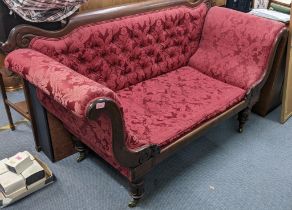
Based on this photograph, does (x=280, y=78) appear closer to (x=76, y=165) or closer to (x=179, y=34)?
(x=179, y=34)

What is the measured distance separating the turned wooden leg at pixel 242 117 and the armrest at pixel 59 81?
1.25 m

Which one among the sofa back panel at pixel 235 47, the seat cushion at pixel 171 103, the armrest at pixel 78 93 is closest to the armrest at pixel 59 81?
the armrest at pixel 78 93

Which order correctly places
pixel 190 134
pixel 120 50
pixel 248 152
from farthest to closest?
pixel 248 152 < pixel 120 50 < pixel 190 134

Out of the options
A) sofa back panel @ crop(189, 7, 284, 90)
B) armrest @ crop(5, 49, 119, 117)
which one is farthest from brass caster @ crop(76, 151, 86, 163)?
sofa back panel @ crop(189, 7, 284, 90)

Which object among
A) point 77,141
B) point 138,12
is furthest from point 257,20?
point 77,141

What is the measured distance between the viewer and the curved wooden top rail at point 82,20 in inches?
61.1

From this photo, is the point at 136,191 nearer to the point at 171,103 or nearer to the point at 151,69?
the point at 171,103

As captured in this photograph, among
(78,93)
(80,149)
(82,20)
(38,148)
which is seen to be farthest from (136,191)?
(82,20)

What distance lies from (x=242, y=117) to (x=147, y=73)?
2.47 ft

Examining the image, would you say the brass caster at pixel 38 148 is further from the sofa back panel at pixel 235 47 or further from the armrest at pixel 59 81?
the sofa back panel at pixel 235 47

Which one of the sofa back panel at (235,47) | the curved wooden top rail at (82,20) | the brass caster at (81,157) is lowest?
the brass caster at (81,157)

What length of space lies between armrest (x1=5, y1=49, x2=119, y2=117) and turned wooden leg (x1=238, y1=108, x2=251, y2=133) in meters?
1.25

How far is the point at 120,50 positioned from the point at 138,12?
0.29 metres

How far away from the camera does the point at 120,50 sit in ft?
6.33
